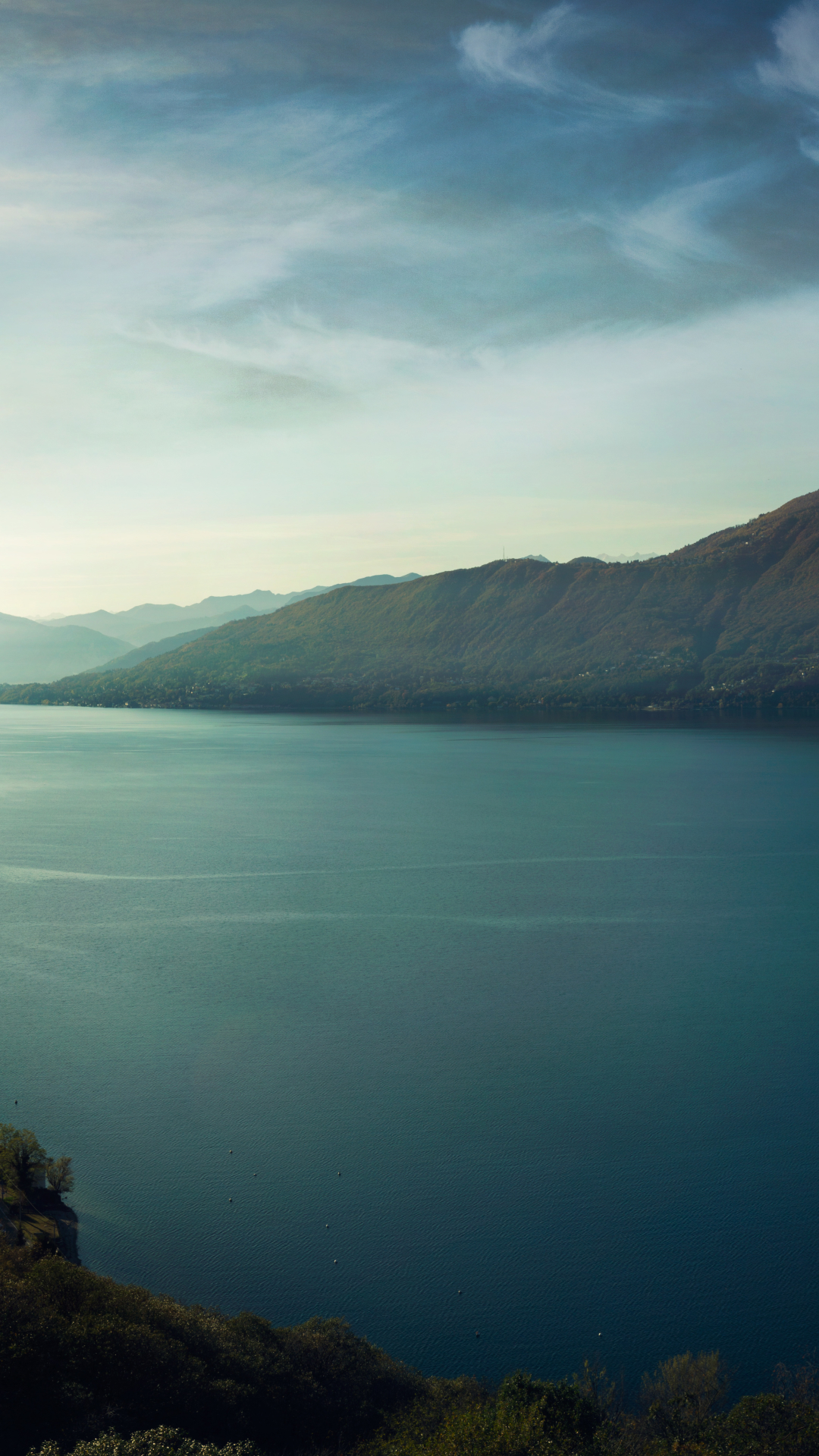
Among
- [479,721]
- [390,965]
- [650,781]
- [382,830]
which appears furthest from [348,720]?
[390,965]

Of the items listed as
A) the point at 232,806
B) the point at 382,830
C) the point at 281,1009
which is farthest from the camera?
the point at 232,806

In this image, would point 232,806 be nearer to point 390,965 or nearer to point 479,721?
point 390,965

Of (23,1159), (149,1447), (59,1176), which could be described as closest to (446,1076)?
(59,1176)

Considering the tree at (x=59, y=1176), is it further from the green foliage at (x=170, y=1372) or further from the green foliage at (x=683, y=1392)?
the green foliage at (x=683, y=1392)

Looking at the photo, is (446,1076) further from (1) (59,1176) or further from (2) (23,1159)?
(2) (23,1159)

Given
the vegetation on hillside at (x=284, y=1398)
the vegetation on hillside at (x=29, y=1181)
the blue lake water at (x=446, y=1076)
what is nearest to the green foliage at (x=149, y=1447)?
the vegetation on hillside at (x=284, y=1398)
